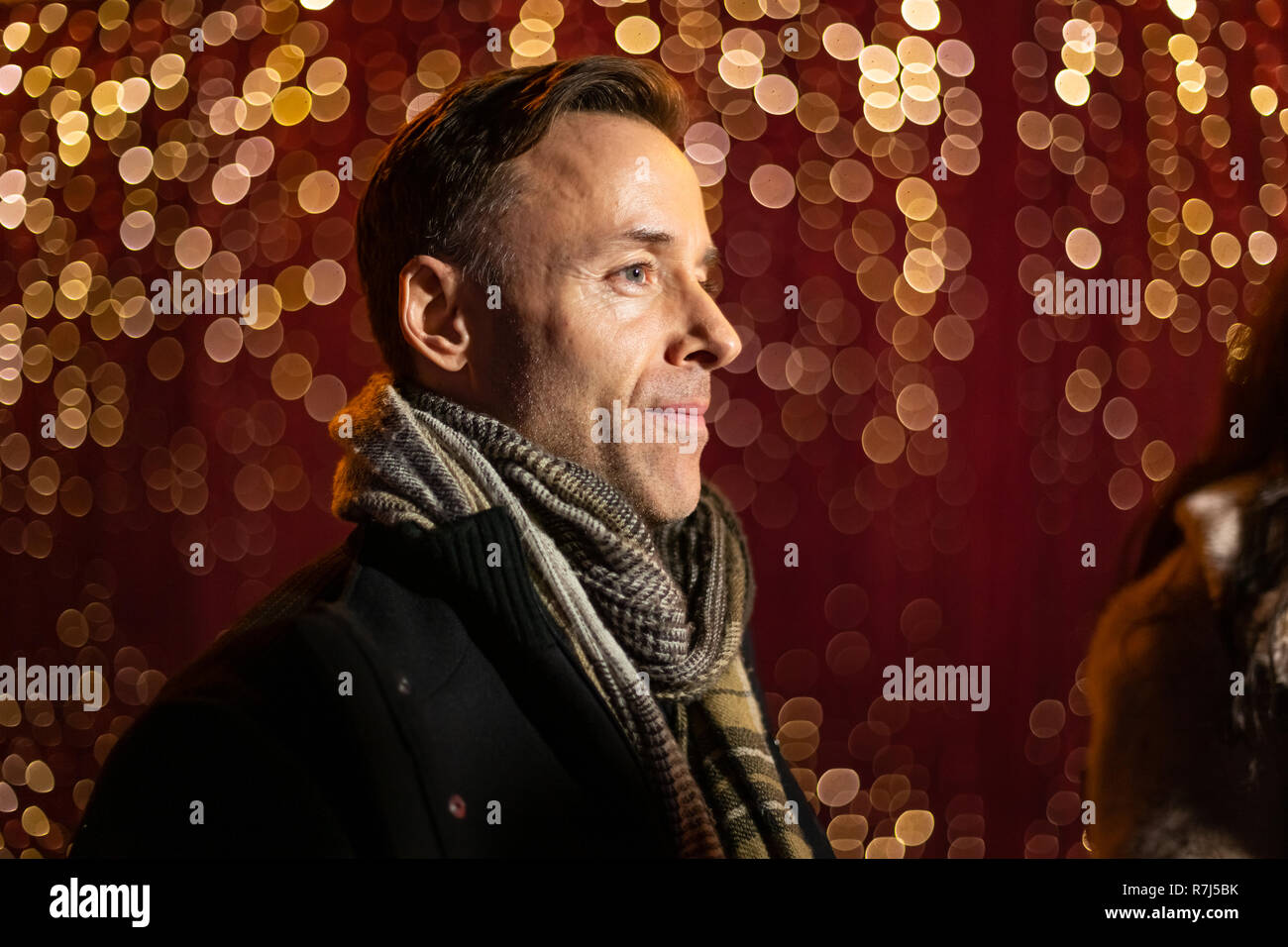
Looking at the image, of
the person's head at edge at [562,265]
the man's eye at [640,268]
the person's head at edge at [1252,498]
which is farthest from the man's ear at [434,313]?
the person's head at edge at [1252,498]

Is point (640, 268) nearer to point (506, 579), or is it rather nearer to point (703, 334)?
point (703, 334)

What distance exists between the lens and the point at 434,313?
36.9 inches

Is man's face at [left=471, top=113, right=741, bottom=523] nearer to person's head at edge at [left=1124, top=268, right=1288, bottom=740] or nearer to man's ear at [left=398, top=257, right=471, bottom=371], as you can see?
man's ear at [left=398, top=257, right=471, bottom=371]

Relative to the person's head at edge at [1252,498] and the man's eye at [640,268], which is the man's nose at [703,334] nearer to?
the man's eye at [640,268]

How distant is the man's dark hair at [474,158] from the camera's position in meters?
0.92

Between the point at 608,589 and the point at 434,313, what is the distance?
0.29 metres

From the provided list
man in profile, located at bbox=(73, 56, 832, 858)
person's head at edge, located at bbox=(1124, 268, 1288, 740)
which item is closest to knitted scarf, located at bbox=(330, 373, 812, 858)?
man in profile, located at bbox=(73, 56, 832, 858)

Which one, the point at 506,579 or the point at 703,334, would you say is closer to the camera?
the point at 506,579

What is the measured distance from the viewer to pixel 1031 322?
1.38 metres

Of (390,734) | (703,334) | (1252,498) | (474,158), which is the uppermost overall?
(474,158)

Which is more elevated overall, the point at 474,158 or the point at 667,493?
the point at 474,158

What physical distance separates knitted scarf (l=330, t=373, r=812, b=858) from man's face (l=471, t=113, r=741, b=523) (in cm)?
4

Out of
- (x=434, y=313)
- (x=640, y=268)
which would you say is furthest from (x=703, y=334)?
(x=434, y=313)
